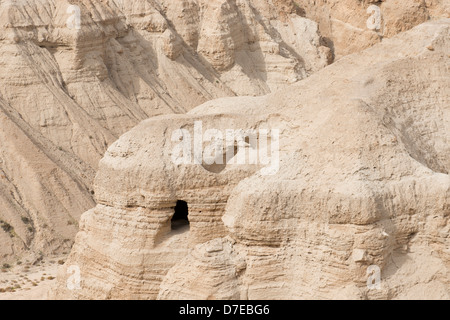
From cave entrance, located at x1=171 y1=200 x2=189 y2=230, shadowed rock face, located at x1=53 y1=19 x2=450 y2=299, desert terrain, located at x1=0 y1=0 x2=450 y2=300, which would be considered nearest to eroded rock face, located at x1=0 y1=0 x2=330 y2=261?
desert terrain, located at x1=0 y1=0 x2=450 y2=300

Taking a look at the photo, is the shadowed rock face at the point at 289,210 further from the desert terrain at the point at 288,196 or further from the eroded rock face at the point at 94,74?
the eroded rock face at the point at 94,74

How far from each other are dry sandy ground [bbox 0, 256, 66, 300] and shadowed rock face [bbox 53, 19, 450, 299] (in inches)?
160

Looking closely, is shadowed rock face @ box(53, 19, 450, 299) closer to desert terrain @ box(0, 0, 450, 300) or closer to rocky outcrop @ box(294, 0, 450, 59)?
desert terrain @ box(0, 0, 450, 300)

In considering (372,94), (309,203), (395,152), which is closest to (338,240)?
(309,203)

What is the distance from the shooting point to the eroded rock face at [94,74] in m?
43.5

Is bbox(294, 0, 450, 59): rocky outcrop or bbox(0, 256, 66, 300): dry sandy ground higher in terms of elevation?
bbox(294, 0, 450, 59): rocky outcrop

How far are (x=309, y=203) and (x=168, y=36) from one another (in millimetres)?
29793

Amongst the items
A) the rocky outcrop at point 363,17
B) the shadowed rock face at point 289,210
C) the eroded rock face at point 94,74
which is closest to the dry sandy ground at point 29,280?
the eroded rock face at point 94,74

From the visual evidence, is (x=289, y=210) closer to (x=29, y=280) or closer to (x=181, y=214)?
(x=181, y=214)

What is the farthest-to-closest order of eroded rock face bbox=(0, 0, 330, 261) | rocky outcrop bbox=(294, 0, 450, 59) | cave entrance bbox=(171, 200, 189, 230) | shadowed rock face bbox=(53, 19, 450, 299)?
1. rocky outcrop bbox=(294, 0, 450, 59)
2. eroded rock face bbox=(0, 0, 330, 261)
3. cave entrance bbox=(171, 200, 189, 230)
4. shadowed rock face bbox=(53, 19, 450, 299)

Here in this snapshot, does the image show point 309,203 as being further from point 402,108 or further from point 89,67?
point 89,67

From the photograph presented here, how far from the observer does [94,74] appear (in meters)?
49.9

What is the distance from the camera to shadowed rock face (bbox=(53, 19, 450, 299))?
85.2 feet

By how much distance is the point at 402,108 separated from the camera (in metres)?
29.8
